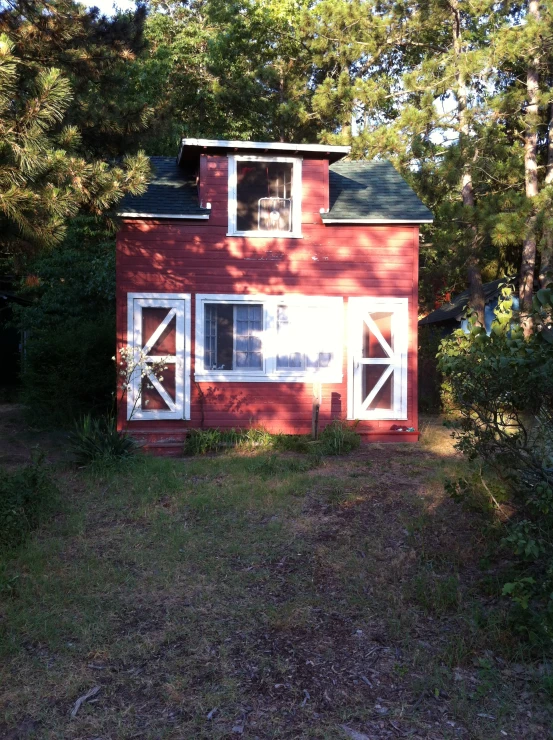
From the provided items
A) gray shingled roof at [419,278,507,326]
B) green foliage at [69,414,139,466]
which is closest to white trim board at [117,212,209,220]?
green foliage at [69,414,139,466]

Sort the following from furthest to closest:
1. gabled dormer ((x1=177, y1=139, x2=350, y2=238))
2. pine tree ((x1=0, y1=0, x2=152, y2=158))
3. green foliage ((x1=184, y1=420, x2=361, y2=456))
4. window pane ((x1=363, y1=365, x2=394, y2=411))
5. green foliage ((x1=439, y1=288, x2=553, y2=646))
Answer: window pane ((x1=363, y1=365, x2=394, y2=411)) < gabled dormer ((x1=177, y1=139, x2=350, y2=238)) < green foliage ((x1=184, y1=420, x2=361, y2=456)) < pine tree ((x1=0, y1=0, x2=152, y2=158)) < green foliage ((x1=439, y1=288, x2=553, y2=646))

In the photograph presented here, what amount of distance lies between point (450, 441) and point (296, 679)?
25.4 feet

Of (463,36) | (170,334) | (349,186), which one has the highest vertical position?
(463,36)

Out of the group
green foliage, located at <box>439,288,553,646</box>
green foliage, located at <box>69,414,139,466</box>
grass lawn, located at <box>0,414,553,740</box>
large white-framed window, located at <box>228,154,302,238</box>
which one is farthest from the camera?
large white-framed window, located at <box>228,154,302,238</box>

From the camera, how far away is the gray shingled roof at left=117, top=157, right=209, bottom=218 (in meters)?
11.2

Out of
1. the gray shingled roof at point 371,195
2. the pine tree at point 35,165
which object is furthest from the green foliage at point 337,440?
the pine tree at point 35,165

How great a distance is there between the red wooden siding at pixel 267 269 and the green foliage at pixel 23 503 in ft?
13.3

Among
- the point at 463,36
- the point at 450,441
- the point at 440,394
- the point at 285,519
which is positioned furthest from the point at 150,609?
the point at 463,36

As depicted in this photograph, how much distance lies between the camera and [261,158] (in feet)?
37.8

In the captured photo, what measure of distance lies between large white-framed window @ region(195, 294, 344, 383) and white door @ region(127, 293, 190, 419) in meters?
0.23

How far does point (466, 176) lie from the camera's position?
666 inches

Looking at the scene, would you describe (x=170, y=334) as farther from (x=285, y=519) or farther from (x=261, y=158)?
(x=285, y=519)

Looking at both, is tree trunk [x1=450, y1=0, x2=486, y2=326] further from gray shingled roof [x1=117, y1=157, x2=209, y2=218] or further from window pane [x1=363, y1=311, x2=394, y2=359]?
gray shingled roof [x1=117, y1=157, x2=209, y2=218]

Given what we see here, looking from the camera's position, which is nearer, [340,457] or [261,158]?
[340,457]
